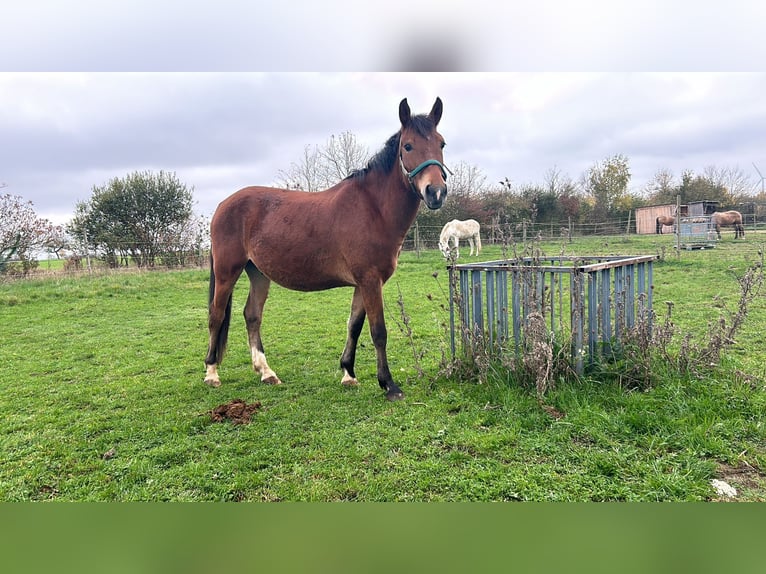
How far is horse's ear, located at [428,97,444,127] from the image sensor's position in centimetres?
338

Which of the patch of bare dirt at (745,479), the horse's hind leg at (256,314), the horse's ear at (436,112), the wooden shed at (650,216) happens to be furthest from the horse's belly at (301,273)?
the wooden shed at (650,216)

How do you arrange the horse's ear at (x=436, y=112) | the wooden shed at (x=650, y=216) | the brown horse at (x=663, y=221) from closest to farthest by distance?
the horse's ear at (x=436, y=112) → the brown horse at (x=663, y=221) → the wooden shed at (x=650, y=216)

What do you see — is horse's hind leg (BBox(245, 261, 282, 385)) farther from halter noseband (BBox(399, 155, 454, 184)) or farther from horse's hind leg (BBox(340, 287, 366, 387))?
halter noseband (BBox(399, 155, 454, 184))

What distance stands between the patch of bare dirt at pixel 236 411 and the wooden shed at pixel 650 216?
22.2 meters

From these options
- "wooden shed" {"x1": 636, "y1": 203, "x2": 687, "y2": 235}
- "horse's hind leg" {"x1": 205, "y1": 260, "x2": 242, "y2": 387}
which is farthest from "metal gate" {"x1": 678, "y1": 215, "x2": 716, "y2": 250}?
"horse's hind leg" {"x1": 205, "y1": 260, "x2": 242, "y2": 387}

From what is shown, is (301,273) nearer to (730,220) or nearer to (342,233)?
(342,233)

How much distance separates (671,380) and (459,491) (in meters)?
2.20

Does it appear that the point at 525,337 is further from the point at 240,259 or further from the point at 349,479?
the point at 240,259

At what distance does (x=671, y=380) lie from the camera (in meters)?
3.22

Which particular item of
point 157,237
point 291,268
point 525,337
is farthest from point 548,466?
point 157,237

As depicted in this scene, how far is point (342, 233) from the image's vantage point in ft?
12.4

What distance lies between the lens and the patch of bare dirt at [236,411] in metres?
3.26

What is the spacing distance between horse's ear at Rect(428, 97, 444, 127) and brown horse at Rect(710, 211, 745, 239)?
18651 mm

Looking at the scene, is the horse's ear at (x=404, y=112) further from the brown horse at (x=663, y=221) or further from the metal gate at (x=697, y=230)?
the brown horse at (x=663, y=221)
